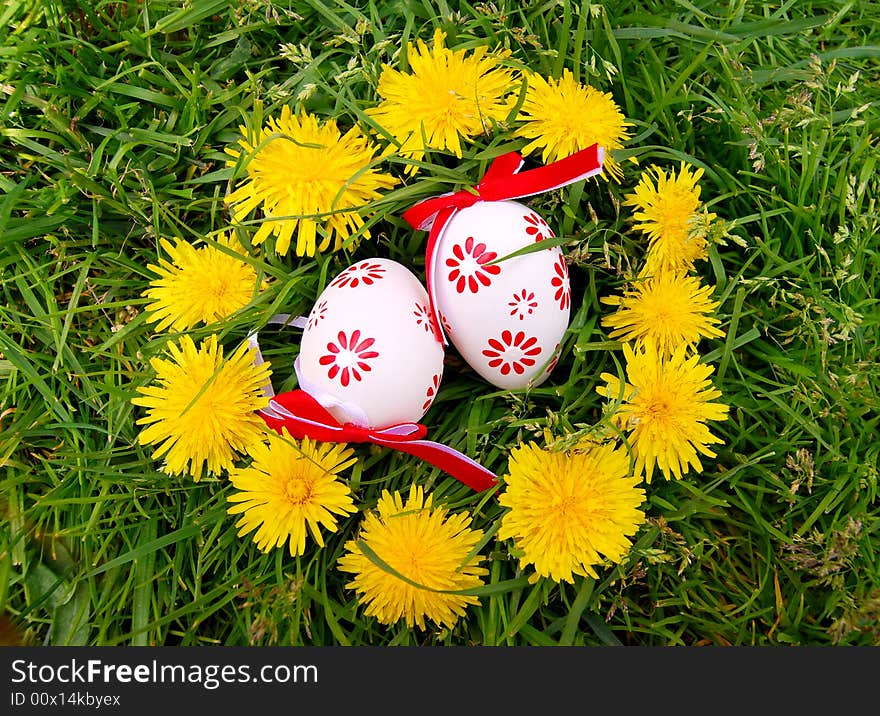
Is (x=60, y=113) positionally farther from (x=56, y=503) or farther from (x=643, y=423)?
(x=643, y=423)

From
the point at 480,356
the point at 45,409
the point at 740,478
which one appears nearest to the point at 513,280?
the point at 480,356

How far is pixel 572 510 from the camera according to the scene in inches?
36.3

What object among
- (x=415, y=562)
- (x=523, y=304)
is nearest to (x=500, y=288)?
(x=523, y=304)

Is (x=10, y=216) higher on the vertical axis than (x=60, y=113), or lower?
lower

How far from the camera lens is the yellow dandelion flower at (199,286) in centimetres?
105

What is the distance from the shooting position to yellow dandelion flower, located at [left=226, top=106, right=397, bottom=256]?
0.98 m

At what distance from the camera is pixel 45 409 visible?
113 cm

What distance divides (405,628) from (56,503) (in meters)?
0.57

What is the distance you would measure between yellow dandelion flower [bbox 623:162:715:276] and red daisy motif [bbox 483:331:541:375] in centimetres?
22

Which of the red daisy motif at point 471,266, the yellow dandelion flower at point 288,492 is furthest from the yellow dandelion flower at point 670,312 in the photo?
the yellow dandelion flower at point 288,492

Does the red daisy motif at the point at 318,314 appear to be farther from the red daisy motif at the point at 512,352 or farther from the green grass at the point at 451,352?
the red daisy motif at the point at 512,352

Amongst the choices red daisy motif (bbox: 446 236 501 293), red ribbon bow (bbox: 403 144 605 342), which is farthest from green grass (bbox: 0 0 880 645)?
red daisy motif (bbox: 446 236 501 293)

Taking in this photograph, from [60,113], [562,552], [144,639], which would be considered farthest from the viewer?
[60,113]

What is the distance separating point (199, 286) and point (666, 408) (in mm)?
713
